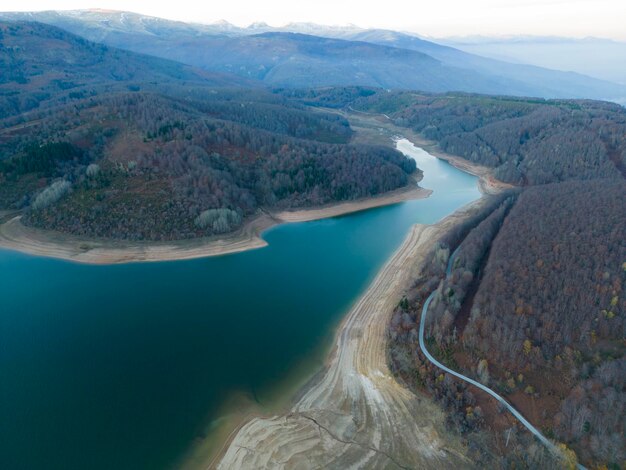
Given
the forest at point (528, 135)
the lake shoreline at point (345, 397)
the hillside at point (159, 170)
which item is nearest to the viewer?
the lake shoreline at point (345, 397)

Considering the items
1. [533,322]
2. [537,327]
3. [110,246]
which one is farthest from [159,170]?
[537,327]

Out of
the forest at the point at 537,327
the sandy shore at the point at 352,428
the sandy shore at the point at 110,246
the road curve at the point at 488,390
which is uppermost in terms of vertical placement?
the forest at the point at 537,327

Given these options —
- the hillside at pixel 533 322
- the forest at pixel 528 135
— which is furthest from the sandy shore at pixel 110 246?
the forest at pixel 528 135

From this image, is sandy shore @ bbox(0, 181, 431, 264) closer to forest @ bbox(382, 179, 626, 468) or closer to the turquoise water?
the turquoise water

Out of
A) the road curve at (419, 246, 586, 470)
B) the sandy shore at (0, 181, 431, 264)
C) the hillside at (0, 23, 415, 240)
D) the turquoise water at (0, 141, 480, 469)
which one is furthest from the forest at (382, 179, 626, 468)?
the hillside at (0, 23, 415, 240)

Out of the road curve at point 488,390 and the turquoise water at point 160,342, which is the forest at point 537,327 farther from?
the turquoise water at point 160,342

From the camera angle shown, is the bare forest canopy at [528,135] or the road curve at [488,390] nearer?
the road curve at [488,390]

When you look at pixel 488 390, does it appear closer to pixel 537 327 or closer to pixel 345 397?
pixel 537 327

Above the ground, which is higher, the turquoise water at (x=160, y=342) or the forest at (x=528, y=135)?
the forest at (x=528, y=135)
